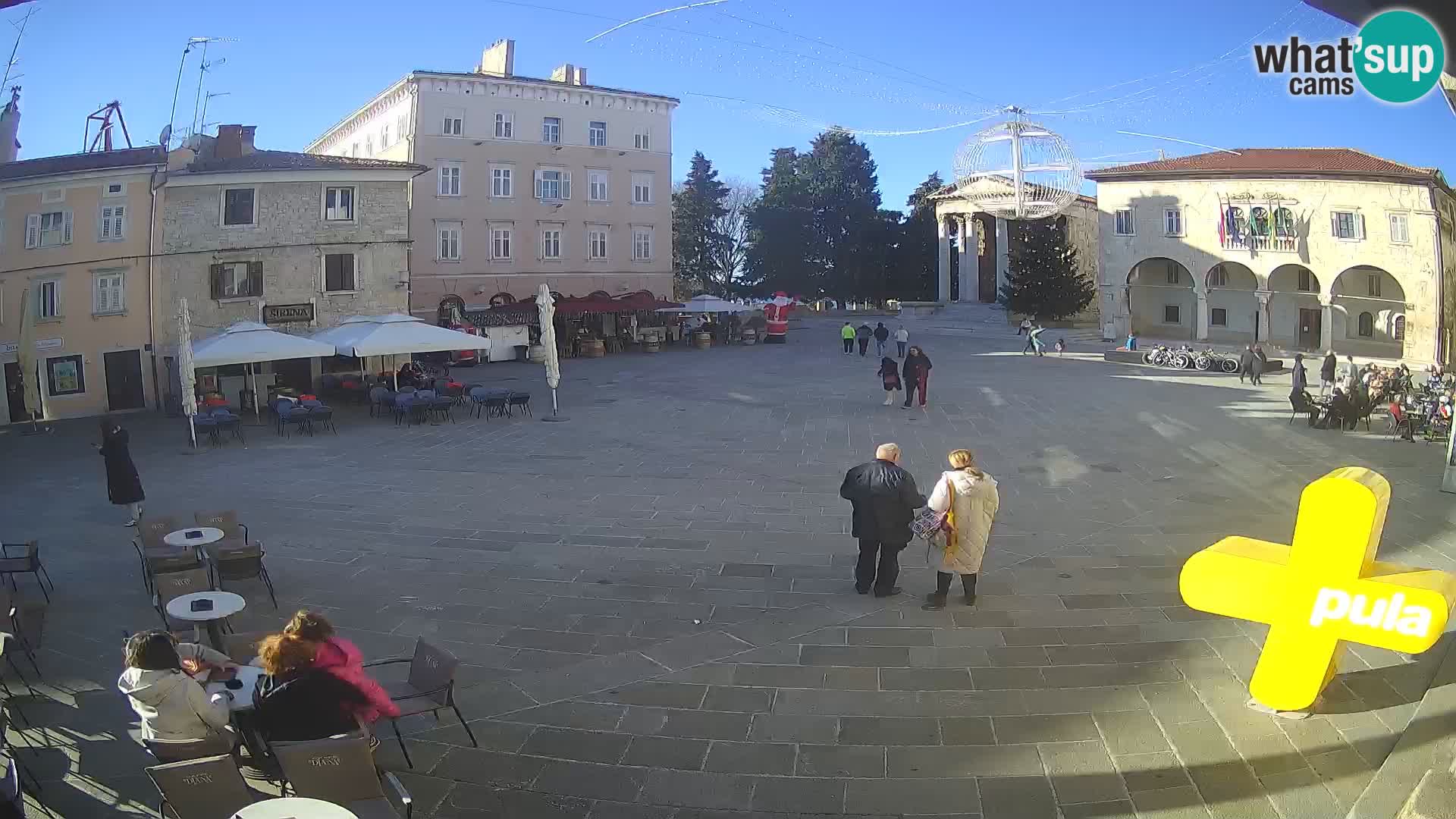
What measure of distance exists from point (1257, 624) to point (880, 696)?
320 cm

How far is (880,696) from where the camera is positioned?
21.1 feet

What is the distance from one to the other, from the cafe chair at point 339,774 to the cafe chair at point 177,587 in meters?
3.40

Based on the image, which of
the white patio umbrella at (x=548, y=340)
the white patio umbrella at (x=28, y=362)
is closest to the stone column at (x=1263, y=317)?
the white patio umbrella at (x=548, y=340)

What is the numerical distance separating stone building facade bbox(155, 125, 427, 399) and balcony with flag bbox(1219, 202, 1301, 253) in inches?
1180

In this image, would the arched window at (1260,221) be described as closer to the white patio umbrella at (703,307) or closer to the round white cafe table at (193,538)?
the white patio umbrella at (703,307)

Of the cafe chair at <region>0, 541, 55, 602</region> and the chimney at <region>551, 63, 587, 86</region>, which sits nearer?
A: the cafe chair at <region>0, 541, 55, 602</region>

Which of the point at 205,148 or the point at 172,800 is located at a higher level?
the point at 205,148

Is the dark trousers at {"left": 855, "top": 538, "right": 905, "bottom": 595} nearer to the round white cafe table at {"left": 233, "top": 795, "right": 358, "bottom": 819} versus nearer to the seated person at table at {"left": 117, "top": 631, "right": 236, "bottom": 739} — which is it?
the seated person at table at {"left": 117, "top": 631, "right": 236, "bottom": 739}

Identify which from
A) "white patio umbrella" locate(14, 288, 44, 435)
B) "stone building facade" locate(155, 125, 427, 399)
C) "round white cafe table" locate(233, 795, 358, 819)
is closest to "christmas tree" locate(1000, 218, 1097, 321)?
"stone building facade" locate(155, 125, 427, 399)

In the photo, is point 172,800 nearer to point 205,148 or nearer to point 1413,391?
point 1413,391

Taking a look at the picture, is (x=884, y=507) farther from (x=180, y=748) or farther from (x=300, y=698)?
(x=180, y=748)

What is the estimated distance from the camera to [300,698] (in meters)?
5.07

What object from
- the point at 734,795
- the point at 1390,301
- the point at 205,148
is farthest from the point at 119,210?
the point at 1390,301

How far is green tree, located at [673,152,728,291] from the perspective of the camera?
218 feet
